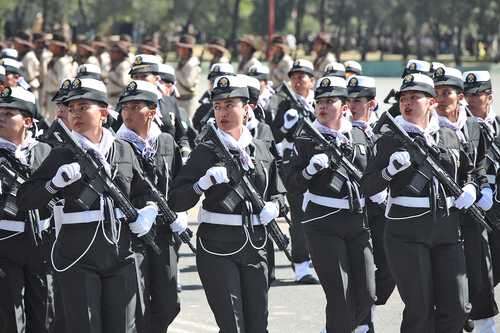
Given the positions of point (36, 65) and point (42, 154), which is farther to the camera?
point (36, 65)

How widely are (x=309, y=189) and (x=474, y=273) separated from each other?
137cm

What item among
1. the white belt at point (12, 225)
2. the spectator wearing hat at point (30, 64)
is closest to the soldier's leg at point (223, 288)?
the white belt at point (12, 225)

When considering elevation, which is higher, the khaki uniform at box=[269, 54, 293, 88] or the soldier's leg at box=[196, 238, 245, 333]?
the khaki uniform at box=[269, 54, 293, 88]

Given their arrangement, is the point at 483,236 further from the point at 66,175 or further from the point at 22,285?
the point at 66,175

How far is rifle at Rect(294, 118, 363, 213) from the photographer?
968 cm

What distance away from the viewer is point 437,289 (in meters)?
8.88

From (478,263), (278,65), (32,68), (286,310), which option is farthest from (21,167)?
Answer: (32,68)

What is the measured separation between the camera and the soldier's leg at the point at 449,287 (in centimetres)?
880

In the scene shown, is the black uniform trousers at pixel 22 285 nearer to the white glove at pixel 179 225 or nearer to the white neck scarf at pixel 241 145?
the white glove at pixel 179 225

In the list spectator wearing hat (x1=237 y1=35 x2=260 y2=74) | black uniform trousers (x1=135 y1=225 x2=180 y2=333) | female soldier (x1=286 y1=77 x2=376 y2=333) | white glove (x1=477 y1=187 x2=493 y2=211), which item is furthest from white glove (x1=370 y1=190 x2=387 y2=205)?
spectator wearing hat (x1=237 y1=35 x2=260 y2=74)

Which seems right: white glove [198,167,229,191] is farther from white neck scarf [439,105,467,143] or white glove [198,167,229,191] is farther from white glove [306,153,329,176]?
white neck scarf [439,105,467,143]

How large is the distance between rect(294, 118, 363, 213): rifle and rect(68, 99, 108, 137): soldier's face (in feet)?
7.48

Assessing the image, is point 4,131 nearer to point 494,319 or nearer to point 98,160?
point 98,160

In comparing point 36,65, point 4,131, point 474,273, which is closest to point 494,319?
point 474,273
